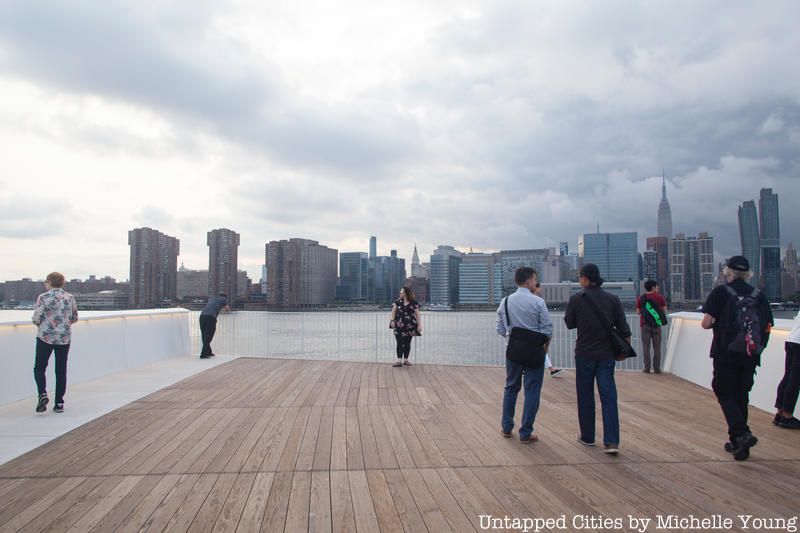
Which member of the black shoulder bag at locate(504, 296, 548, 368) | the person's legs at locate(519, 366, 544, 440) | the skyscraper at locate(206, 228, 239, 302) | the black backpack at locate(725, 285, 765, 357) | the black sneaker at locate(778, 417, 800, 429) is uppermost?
the skyscraper at locate(206, 228, 239, 302)

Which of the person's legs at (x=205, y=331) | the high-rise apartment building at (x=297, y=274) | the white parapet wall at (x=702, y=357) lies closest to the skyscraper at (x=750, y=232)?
the white parapet wall at (x=702, y=357)

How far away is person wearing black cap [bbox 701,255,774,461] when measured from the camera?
12.0ft

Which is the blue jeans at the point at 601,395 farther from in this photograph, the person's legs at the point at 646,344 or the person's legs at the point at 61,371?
the person's legs at the point at 61,371

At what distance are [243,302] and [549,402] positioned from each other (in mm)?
34577

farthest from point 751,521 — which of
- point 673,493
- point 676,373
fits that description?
point 676,373

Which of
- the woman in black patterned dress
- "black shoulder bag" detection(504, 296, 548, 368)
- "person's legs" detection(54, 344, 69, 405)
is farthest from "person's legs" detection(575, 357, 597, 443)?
"person's legs" detection(54, 344, 69, 405)

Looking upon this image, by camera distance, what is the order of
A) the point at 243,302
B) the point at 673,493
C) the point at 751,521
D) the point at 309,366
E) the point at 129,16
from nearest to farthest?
the point at 751,521 → the point at 673,493 → the point at 129,16 → the point at 309,366 → the point at 243,302

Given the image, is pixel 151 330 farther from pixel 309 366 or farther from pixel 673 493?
pixel 673 493

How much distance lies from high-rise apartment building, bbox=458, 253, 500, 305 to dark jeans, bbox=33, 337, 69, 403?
43439 mm

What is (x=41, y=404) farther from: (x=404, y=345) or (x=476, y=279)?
(x=476, y=279)

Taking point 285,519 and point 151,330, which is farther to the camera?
point 151,330

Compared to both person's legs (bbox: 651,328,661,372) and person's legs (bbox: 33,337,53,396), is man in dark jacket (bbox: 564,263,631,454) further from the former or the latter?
person's legs (bbox: 33,337,53,396)

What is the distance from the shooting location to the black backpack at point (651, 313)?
26.3 feet

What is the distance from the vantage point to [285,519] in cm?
253
